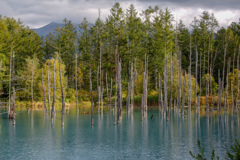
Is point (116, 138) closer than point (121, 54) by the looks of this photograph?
Yes

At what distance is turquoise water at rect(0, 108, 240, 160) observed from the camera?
21.7 metres

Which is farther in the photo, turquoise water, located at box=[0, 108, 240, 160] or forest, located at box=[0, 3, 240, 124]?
forest, located at box=[0, 3, 240, 124]

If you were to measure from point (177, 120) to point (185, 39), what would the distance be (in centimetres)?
3585

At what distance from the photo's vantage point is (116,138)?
88.9 feet

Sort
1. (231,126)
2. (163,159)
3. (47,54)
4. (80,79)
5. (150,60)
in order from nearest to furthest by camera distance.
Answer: (163,159) < (231,126) < (150,60) < (80,79) < (47,54)

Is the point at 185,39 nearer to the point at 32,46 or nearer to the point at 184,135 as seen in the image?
the point at 32,46

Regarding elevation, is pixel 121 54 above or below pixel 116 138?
above

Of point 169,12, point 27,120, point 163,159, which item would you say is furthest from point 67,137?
point 169,12

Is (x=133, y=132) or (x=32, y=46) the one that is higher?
(x=32, y=46)

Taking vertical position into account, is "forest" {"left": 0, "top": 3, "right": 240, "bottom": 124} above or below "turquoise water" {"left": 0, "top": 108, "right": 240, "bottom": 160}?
above

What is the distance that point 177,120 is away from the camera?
38000mm

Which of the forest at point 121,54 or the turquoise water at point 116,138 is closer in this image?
the turquoise water at point 116,138

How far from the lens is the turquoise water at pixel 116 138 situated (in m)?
21.7

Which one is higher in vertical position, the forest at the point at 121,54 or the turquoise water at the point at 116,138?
the forest at the point at 121,54
